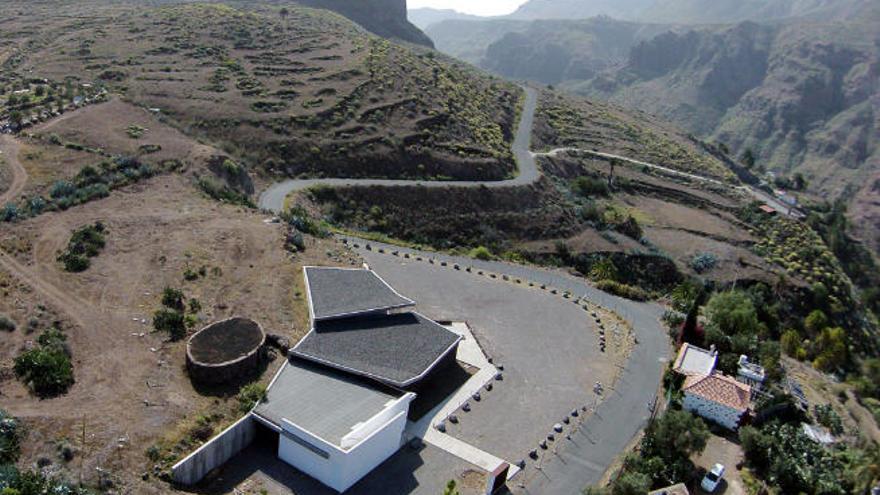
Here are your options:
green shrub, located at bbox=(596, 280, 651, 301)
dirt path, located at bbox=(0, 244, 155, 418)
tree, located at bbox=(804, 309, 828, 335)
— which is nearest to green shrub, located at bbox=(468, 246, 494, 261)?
green shrub, located at bbox=(596, 280, 651, 301)

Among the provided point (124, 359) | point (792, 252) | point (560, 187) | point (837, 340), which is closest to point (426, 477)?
point (124, 359)

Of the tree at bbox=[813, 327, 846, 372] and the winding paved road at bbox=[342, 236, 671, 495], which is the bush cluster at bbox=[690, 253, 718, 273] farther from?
the winding paved road at bbox=[342, 236, 671, 495]

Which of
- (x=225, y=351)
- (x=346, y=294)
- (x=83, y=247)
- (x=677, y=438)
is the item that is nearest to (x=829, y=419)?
(x=677, y=438)

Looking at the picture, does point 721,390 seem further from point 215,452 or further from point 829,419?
point 215,452

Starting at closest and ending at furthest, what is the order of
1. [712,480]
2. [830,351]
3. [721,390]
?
1. [712,480]
2. [721,390]
3. [830,351]

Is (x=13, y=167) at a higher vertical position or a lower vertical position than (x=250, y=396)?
higher

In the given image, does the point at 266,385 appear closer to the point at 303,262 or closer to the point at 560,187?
the point at 303,262
